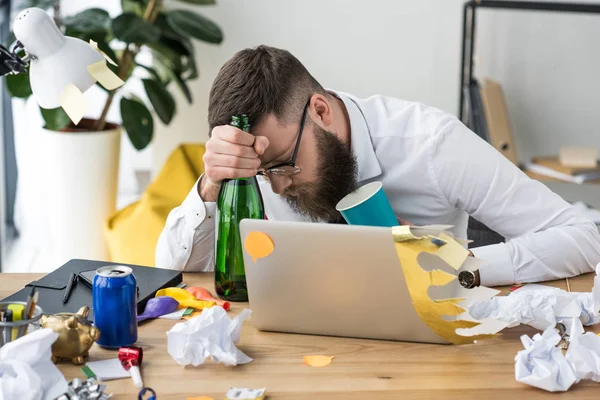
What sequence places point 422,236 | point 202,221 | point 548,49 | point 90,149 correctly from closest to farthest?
point 422,236 < point 202,221 < point 90,149 < point 548,49

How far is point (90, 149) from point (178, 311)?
183 cm

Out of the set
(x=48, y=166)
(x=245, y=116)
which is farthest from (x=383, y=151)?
(x=48, y=166)

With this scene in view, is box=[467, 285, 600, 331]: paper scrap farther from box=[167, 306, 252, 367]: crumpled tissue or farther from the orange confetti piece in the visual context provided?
box=[167, 306, 252, 367]: crumpled tissue

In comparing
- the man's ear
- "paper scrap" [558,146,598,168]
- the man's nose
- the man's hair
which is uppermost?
→ the man's hair

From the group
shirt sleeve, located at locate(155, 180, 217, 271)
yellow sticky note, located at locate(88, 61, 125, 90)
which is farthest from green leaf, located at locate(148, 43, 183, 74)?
yellow sticky note, located at locate(88, 61, 125, 90)

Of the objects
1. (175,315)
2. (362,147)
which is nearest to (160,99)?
(362,147)

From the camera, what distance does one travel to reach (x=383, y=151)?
5.93 ft

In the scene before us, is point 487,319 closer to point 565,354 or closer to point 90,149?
point 565,354

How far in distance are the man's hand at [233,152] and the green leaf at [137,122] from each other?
1691 mm

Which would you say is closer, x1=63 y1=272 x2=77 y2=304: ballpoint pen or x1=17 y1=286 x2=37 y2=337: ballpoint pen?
x1=17 y1=286 x2=37 y2=337: ballpoint pen

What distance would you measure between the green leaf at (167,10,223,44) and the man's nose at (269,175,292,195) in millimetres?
1607

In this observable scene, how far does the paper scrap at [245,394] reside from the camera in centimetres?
106

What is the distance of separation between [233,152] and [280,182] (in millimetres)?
208

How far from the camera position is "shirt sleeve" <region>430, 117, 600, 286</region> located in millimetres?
1544
